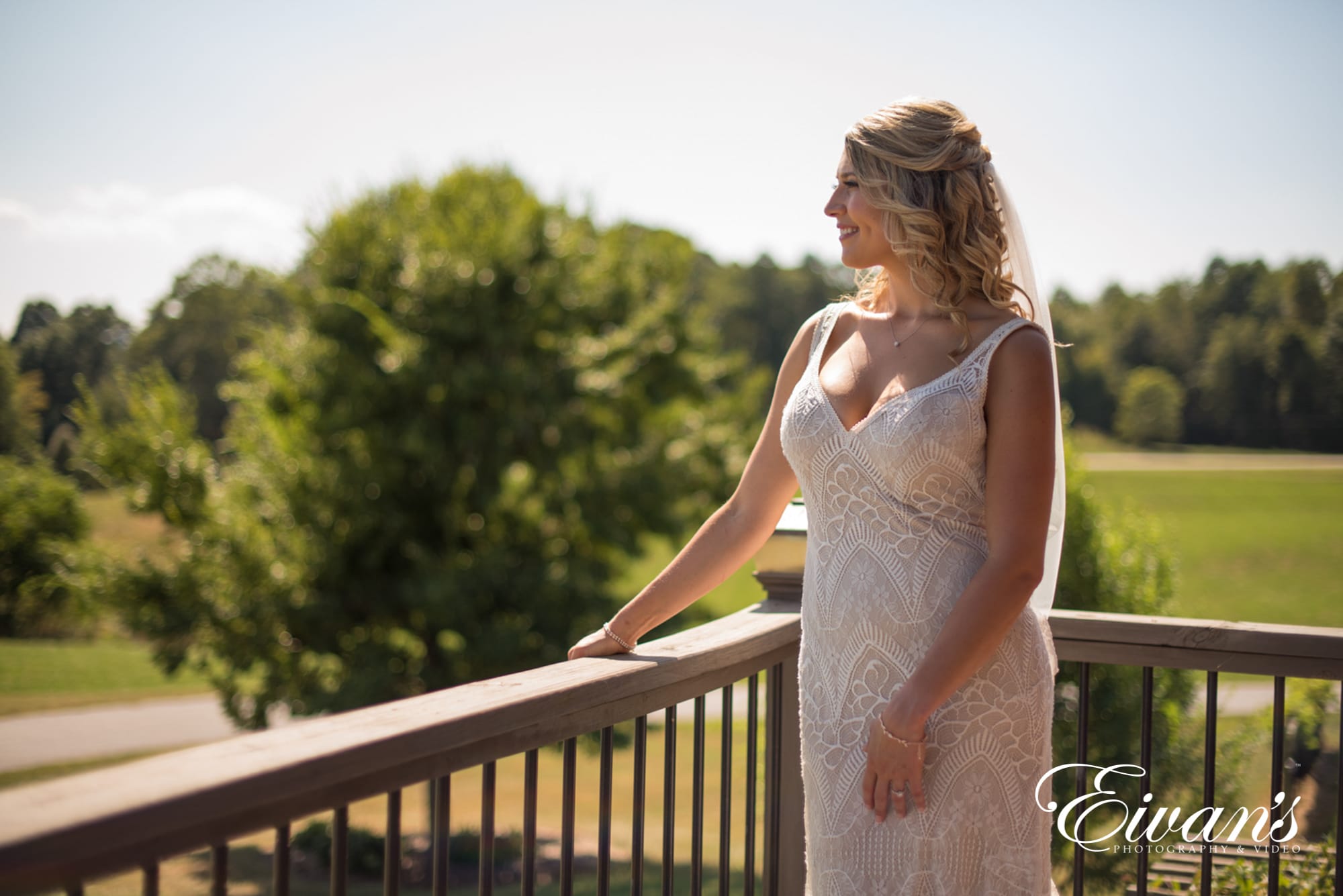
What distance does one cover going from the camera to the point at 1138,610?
7.27 meters

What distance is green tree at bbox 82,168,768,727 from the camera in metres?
10.7

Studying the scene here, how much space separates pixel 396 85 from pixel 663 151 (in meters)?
6.94

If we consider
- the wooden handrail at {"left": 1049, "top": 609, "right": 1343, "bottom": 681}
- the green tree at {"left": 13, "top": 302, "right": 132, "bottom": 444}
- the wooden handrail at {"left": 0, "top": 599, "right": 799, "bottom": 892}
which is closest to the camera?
the wooden handrail at {"left": 0, "top": 599, "right": 799, "bottom": 892}

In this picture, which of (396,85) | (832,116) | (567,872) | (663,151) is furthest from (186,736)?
(567,872)

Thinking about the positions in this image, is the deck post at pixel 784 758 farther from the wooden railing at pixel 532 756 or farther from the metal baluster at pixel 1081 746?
the metal baluster at pixel 1081 746

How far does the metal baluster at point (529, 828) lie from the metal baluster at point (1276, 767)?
153 centimetres

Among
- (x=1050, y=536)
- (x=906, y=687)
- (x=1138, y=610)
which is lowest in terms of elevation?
(x=1138, y=610)

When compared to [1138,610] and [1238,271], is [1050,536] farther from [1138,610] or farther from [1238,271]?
[1238,271]

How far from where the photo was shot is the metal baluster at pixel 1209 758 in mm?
2109

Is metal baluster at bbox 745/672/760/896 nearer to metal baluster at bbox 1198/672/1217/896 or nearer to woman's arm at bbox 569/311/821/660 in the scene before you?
woman's arm at bbox 569/311/821/660

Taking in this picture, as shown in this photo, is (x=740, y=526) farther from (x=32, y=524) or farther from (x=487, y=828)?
(x=32, y=524)

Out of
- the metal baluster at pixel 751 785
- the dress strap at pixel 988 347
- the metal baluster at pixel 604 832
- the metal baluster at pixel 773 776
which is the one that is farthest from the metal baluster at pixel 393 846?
the metal baluster at pixel 773 776

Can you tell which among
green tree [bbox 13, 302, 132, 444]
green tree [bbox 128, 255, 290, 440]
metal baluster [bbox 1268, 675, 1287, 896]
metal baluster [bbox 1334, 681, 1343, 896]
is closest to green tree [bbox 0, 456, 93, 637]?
green tree [bbox 13, 302, 132, 444]

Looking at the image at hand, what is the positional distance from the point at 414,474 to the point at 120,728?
35.8 feet
